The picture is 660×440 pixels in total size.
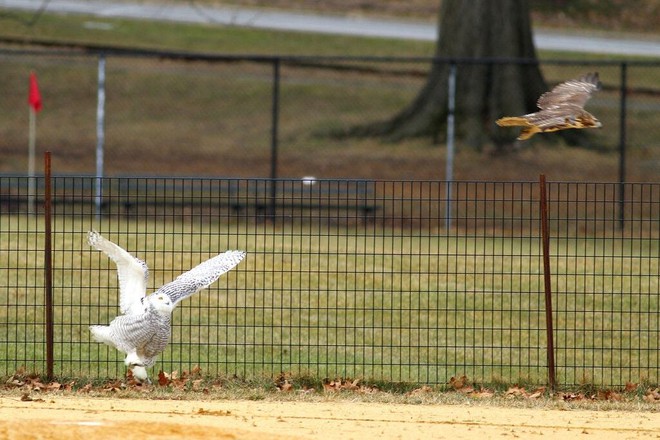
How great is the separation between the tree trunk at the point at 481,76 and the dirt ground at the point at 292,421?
14583 millimetres

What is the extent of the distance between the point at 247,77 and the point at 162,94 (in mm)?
2137

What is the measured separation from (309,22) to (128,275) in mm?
27715

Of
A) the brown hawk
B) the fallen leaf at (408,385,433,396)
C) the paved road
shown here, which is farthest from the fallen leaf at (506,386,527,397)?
the paved road

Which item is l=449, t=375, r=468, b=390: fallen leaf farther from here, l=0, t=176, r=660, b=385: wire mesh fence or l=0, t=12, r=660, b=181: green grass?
l=0, t=12, r=660, b=181: green grass

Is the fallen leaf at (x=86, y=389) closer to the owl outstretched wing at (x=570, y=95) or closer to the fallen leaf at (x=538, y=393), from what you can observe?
the fallen leaf at (x=538, y=393)

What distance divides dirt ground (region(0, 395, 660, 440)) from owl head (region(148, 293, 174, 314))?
0.69 meters

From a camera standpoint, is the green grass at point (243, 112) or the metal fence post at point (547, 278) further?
the green grass at point (243, 112)

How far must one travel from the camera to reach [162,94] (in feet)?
97.3

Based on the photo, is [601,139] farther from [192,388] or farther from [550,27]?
[192,388]

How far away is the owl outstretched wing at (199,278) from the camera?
341 inches

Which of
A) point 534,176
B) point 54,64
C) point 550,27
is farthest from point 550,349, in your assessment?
point 550,27

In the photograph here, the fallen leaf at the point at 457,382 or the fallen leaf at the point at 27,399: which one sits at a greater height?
the fallen leaf at the point at 457,382

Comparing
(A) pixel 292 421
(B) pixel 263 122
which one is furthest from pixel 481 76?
(A) pixel 292 421

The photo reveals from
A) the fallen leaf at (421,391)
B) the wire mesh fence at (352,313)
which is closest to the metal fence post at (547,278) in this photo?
the wire mesh fence at (352,313)
